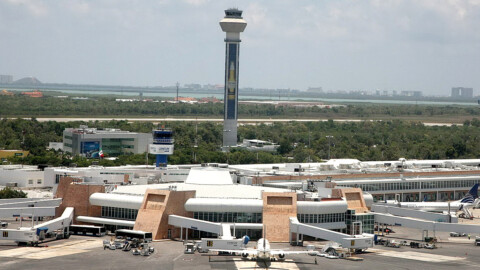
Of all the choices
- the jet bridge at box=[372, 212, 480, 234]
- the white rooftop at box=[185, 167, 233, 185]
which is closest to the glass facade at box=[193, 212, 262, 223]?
the white rooftop at box=[185, 167, 233, 185]

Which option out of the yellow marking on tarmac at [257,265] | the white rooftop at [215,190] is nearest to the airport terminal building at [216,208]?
the white rooftop at [215,190]

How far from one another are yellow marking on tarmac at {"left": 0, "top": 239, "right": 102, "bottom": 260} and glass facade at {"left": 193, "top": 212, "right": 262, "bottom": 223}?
41.3 ft

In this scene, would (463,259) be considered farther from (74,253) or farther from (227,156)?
(227,156)

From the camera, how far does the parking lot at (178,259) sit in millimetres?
88294

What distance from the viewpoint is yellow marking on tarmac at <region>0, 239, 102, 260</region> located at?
304 feet

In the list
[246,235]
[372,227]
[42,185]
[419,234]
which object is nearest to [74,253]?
[246,235]

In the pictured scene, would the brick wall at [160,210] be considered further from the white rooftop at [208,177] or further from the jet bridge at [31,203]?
the white rooftop at [208,177]

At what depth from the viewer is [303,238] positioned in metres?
106

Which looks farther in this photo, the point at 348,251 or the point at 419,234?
the point at 419,234

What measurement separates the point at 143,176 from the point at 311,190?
27.8m

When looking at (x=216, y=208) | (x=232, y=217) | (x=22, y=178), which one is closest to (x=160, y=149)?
(x=22, y=178)

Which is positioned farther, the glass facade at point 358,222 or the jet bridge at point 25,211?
the jet bridge at point 25,211

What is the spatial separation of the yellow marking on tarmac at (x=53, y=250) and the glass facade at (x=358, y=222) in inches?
1148

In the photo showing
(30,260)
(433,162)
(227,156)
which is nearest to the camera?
(30,260)
